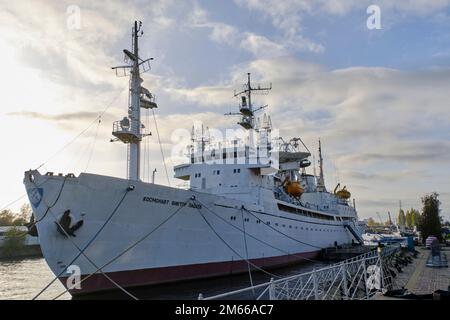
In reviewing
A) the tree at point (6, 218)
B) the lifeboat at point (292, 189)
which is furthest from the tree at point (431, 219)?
the tree at point (6, 218)

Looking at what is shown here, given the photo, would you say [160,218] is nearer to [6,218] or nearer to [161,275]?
[161,275]

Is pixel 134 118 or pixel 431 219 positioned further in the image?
pixel 431 219

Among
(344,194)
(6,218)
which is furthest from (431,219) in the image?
(6,218)

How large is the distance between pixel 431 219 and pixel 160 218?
46.1 metres

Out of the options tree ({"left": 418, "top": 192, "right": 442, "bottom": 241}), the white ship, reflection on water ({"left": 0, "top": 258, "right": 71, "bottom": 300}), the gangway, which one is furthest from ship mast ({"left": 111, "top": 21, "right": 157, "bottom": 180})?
tree ({"left": 418, "top": 192, "right": 442, "bottom": 241})

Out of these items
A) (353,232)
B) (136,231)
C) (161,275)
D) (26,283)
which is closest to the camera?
(136,231)

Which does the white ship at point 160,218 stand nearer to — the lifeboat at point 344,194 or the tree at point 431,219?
the lifeboat at point 344,194

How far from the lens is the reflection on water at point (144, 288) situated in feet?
48.7

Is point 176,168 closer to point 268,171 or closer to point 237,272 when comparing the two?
point 268,171

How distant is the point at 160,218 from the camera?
16.1 metres

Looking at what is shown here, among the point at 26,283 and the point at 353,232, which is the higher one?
the point at 353,232

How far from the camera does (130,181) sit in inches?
598
